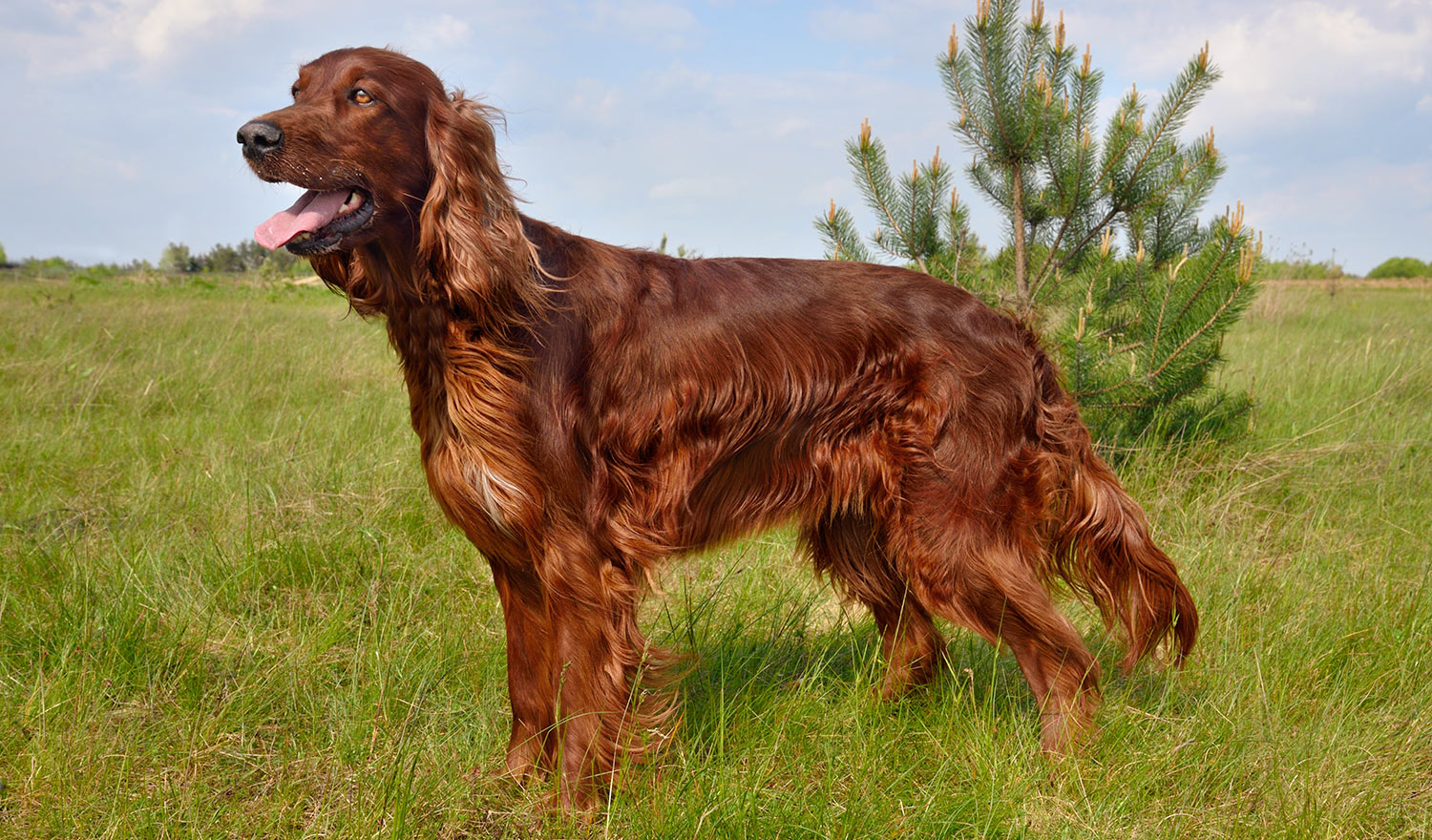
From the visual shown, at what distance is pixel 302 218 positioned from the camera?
1938 millimetres

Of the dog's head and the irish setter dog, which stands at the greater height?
the dog's head

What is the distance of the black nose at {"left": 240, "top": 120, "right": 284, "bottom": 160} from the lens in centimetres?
187

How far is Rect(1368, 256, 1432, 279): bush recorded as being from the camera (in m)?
19.8

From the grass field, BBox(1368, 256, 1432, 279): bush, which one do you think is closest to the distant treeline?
the grass field

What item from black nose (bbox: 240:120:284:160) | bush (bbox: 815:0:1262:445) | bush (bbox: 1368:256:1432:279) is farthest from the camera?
bush (bbox: 1368:256:1432:279)

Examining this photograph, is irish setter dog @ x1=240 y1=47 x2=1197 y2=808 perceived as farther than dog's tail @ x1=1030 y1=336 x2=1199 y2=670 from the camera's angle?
No

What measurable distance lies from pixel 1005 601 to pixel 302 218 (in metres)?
1.94

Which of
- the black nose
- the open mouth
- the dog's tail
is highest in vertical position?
the black nose

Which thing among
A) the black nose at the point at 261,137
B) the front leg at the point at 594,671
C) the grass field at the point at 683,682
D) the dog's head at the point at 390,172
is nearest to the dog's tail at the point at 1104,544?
the grass field at the point at 683,682

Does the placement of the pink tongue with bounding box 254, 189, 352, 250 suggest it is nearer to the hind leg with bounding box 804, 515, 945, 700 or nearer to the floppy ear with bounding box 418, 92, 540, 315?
the floppy ear with bounding box 418, 92, 540, 315

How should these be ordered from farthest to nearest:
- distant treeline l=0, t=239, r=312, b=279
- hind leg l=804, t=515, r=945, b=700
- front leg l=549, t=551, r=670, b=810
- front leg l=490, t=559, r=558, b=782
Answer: distant treeline l=0, t=239, r=312, b=279 < hind leg l=804, t=515, r=945, b=700 < front leg l=490, t=559, r=558, b=782 < front leg l=549, t=551, r=670, b=810

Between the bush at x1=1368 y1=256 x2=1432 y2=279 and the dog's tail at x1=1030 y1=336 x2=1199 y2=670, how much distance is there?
21.5 metres

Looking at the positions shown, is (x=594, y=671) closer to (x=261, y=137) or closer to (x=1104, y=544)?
(x=261, y=137)

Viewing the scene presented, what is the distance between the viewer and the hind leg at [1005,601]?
2434mm
